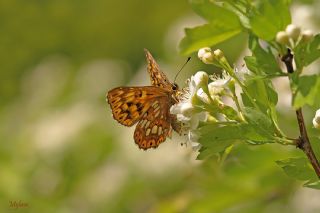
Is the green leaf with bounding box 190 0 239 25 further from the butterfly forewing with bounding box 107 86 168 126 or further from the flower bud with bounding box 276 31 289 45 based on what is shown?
the butterfly forewing with bounding box 107 86 168 126

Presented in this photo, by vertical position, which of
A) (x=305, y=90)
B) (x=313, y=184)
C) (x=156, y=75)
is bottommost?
(x=313, y=184)

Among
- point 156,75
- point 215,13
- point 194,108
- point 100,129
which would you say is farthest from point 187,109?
point 100,129

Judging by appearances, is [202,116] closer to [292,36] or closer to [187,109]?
[187,109]

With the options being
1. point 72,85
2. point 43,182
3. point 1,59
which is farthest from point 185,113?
point 1,59

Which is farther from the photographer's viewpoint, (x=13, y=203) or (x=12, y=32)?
(x=12, y=32)

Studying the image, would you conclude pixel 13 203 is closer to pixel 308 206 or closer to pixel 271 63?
pixel 308 206

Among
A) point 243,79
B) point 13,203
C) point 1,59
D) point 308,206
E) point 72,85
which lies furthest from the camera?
point 1,59
